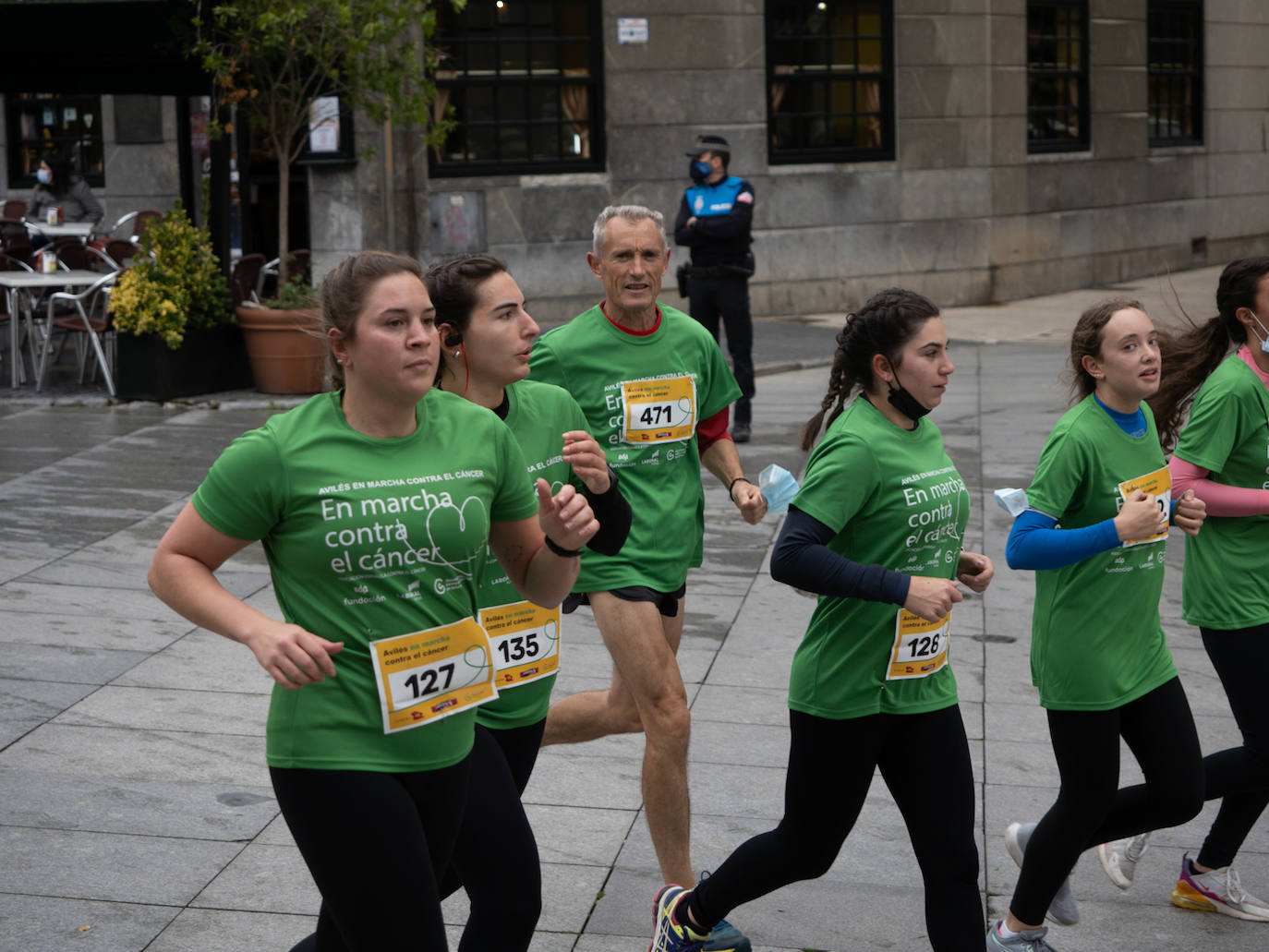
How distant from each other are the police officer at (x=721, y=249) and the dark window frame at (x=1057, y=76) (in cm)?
904

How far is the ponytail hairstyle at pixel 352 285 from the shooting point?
3084mm

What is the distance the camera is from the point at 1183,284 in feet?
68.7

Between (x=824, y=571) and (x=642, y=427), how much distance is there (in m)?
1.14

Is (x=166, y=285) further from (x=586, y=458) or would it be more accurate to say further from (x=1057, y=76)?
(x=1057, y=76)

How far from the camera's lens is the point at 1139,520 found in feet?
12.6

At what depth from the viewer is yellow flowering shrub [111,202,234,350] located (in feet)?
39.7

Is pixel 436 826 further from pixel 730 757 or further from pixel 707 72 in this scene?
pixel 707 72

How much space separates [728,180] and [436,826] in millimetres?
9198

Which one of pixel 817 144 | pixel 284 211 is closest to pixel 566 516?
pixel 284 211

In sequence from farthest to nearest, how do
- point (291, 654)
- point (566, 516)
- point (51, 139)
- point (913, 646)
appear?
point (51, 139)
point (913, 646)
point (566, 516)
point (291, 654)

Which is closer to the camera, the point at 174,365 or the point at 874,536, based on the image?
the point at 874,536

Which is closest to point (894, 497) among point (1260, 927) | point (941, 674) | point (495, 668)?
point (941, 674)

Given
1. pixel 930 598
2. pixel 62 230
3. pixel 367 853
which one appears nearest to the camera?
pixel 367 853

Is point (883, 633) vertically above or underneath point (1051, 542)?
underneath
